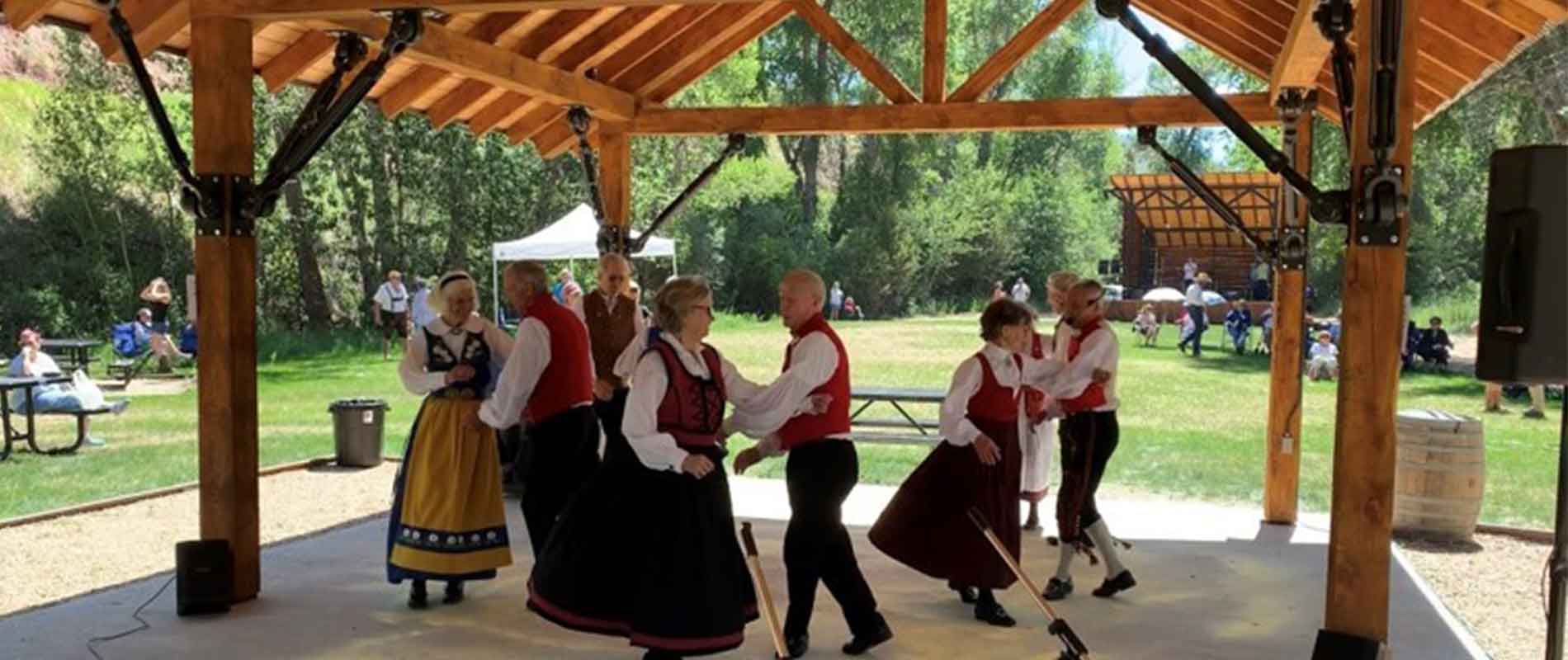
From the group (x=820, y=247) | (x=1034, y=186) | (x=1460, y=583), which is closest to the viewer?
(x=1460, y=583)

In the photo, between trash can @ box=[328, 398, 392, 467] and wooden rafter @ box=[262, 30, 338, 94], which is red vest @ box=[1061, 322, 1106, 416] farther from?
trash can @ box=[328, 398, 392, 467]

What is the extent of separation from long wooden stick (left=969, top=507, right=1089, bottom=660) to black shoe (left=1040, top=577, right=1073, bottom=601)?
49 cm

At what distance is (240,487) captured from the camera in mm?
4855

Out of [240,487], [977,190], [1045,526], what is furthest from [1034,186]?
[240,487]

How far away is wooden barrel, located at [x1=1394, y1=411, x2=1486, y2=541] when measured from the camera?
6.59m

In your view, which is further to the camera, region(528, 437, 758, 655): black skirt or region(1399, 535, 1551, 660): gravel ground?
region(1399, 535, 1551, 660): gravel ground

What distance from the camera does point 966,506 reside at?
4664mm

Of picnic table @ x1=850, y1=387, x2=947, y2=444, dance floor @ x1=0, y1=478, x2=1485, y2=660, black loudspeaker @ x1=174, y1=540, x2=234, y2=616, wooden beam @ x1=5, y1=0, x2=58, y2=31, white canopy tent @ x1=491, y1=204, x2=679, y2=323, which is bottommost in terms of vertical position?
dance floor @ x1=0, y1=478, x2=1485, y2=660

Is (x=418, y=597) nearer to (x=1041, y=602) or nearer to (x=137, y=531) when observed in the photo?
(x=1041, y=602)

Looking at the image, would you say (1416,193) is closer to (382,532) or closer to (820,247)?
(820,247)

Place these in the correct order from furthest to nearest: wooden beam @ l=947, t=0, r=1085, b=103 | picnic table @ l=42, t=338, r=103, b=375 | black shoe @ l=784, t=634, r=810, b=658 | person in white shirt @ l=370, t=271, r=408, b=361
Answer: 1. person in white shirt @ l=370, t=271, r=408, b=361
2. picnic table @ l=42, t=338, r=103, b=375
3. wooden beam @ l=947, t=0, r=1085, b=103
4. black shoe @ l=784, t=634, r=810, b=658

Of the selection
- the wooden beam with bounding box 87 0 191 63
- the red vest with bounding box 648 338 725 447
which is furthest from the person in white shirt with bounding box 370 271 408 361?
the red vest with bounding box 648 338 725 447

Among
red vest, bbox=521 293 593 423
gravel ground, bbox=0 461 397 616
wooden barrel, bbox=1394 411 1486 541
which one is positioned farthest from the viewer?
wooden barrel, bbox=1394 411 1486 541

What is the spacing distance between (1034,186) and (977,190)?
12.2 ft
